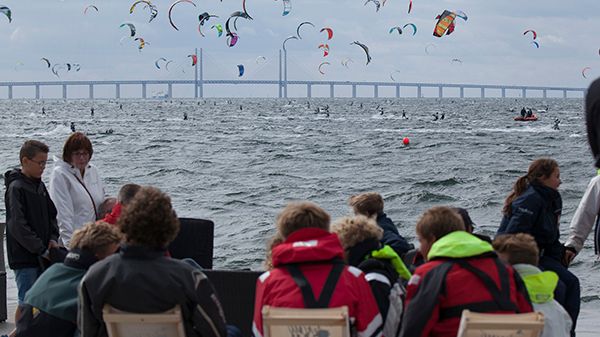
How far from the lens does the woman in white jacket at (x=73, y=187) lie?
583 cm

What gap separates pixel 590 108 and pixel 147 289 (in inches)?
73.8

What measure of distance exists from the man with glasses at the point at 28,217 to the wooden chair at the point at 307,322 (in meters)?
2.26

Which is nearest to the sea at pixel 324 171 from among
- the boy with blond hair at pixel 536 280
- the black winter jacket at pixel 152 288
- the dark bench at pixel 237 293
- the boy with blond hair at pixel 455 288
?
the boy with blond hair at pixel 536 280

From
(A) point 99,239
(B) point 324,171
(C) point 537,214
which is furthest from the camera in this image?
(B) point 324,171

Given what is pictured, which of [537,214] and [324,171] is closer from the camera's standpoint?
[537,214]

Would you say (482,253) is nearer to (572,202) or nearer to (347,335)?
(347,335)

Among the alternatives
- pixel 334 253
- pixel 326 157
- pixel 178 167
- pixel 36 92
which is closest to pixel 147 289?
pixel 334 253

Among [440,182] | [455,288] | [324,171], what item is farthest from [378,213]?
[324,171]

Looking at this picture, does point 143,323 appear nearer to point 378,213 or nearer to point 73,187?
point 378,213

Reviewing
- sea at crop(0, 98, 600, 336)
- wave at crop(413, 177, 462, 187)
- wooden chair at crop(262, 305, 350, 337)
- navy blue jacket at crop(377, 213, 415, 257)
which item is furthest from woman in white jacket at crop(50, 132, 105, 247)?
wave at crop(413, 177, 462, 187)

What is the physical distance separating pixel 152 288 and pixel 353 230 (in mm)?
921

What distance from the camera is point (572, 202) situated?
2125 centimetres

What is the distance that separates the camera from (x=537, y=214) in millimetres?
5434

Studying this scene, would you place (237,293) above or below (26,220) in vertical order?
below
